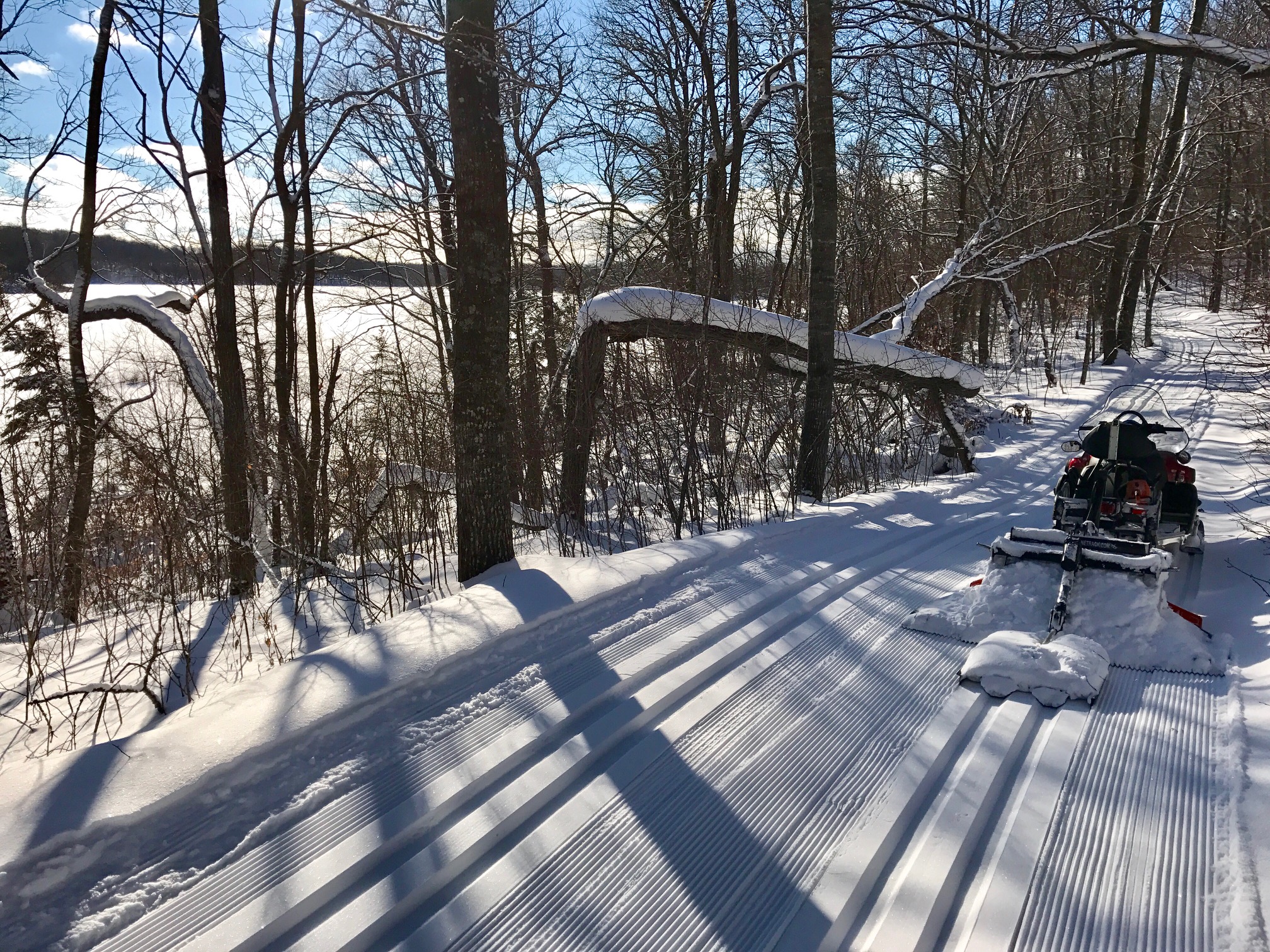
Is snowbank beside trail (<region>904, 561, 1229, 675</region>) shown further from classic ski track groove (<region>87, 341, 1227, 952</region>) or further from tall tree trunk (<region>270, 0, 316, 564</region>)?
tall tree trunk (<region>270, 0, 316, 564</region>)

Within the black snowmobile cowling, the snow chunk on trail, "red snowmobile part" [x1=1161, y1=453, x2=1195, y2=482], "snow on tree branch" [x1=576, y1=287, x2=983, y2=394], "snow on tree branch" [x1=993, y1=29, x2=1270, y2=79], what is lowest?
the snow chunk on trail

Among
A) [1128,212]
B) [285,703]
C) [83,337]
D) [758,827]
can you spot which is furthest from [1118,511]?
[1128,212]

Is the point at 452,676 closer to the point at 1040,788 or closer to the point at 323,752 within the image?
the point at 323,752

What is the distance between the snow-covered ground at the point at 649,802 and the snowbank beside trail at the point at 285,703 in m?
0.02

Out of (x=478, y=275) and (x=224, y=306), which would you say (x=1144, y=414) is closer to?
(x=478, y=275)

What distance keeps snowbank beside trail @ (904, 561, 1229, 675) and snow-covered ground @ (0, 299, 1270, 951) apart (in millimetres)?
116

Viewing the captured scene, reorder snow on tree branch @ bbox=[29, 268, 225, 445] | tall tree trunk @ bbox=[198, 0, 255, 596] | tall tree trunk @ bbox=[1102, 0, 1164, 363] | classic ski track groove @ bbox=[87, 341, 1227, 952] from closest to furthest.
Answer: classic ski track groove @ bbox=[87, 341, 1227, 952], tall tree trunk @ bbox=[198, 0, 255, 596], snow on tree branch @ bbox=[29, 268, 225, 445], tall tree trunk @ bbox=[1102, 0, 1164, 363]

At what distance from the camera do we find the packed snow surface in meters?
3.96

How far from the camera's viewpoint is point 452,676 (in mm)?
3600

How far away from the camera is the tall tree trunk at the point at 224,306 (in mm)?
7723

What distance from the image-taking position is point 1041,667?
3.62 meters

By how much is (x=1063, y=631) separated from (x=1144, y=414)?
33.7 feet

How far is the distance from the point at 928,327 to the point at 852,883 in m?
14.6

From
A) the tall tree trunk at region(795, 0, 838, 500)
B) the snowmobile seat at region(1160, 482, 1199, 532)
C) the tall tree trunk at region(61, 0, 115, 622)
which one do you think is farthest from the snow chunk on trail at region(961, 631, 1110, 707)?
the tall tree trunk at region(61, 0, 115, 622)
